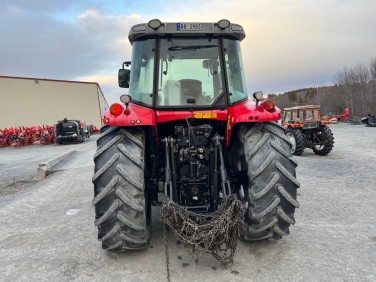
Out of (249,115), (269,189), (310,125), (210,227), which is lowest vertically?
(210,227)

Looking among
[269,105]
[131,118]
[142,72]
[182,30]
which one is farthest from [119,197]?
[182,30]

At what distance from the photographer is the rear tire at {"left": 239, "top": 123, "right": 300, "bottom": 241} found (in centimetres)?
323

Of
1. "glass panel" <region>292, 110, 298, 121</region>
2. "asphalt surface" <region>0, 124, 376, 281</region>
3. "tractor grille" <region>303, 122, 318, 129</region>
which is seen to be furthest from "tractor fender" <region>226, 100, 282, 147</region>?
"glass panel" <region>292, 110, 298, 121</region>

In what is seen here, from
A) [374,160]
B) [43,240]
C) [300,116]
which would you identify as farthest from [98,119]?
[43,240]

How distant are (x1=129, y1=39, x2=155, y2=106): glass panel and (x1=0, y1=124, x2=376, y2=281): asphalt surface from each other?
165 cm

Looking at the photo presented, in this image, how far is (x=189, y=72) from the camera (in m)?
3.65

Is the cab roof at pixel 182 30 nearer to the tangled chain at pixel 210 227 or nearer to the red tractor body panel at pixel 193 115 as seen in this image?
the red tractor body panel at pixel 193 115

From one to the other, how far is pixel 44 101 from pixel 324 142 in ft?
91.8

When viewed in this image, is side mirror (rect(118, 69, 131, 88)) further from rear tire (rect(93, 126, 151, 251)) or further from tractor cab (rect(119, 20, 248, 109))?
rear tire (rect(93, 126, 151, 251))

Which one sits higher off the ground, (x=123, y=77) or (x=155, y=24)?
(x=155, y=24)

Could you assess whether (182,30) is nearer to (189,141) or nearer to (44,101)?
(189,141)

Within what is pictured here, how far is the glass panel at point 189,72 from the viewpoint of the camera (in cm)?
358

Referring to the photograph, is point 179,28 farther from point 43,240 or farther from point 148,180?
point 43,240

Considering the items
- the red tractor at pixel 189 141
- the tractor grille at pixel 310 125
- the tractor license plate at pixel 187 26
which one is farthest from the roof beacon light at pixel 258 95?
the tractor grille at pixel 310 125
